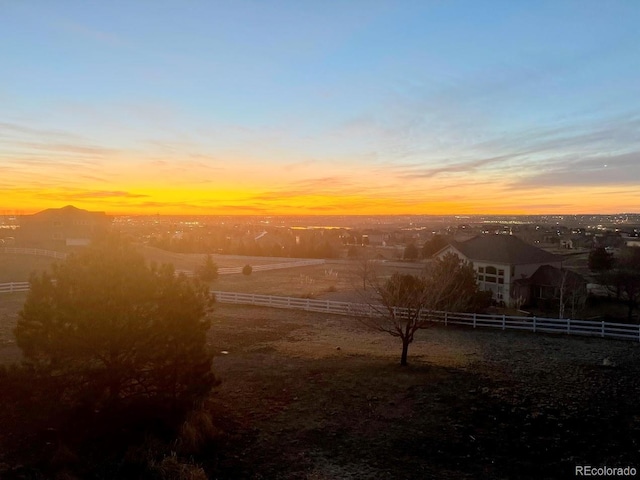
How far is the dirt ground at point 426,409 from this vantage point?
863cm

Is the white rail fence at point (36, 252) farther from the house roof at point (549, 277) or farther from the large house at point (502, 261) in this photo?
the house roof at point (549, 277)

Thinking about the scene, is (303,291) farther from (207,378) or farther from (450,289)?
(207,378)

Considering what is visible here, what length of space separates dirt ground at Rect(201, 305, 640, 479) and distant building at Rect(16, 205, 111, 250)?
49674mm

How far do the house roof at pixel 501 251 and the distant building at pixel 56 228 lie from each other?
4471 centimetres

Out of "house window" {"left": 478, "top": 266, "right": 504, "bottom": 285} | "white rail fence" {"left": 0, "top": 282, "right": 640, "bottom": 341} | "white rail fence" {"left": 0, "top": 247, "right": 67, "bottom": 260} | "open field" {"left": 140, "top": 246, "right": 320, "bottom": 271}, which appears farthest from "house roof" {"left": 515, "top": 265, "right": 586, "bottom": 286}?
"white rail fence" {"left": 0, "top": 247, "right": 67, "bottom": 260}

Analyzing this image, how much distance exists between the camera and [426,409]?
36.9 ft

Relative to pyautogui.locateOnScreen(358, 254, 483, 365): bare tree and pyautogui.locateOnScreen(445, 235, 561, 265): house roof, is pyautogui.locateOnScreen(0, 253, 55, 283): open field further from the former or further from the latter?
pyautogui.locateOnScreen(445, 235, 561, 265): house roof

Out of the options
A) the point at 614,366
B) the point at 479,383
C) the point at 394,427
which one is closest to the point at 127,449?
the point at 394,427

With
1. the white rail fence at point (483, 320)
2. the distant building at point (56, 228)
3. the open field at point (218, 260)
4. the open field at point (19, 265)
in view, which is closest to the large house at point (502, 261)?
the white rail fence at point (483, 320)

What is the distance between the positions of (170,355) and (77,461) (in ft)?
7.83

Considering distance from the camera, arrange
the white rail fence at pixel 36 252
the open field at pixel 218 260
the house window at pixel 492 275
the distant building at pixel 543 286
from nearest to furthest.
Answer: the distant building at pixel 543 286, the house window at pixel 492 275, the white rail fence at pixel 36 252, the open field at pixel 218 260

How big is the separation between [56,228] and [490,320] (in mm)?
56141

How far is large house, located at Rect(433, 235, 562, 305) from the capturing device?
3094 centimetres

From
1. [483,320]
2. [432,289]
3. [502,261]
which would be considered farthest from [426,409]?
[502,261]
